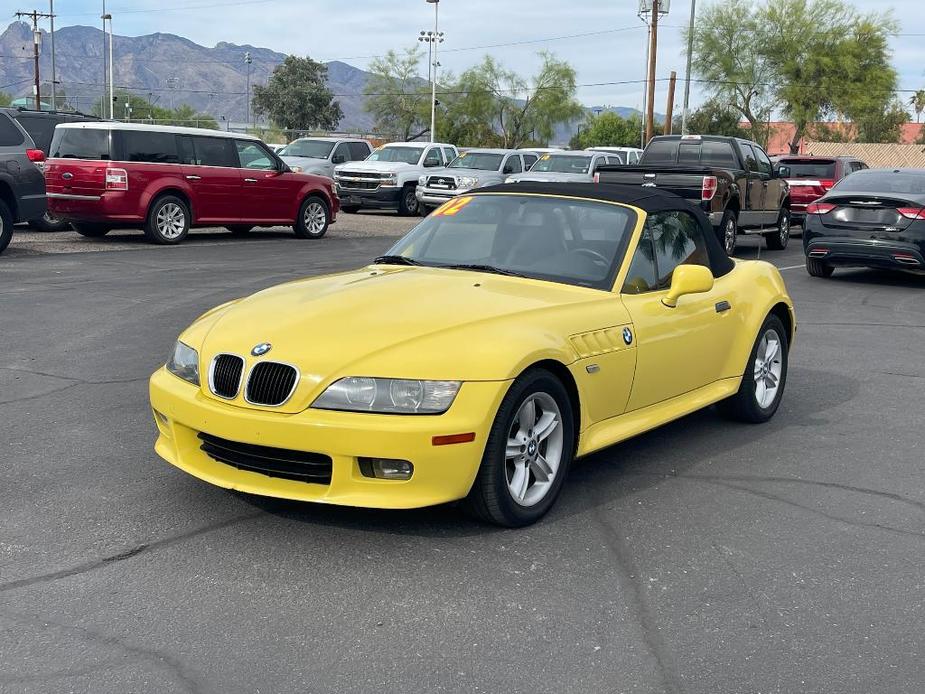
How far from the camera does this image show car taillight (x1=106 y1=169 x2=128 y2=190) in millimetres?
16641

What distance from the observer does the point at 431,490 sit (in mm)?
4500

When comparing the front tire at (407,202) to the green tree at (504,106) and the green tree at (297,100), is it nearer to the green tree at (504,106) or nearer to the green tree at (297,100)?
the green tree at (504,106)

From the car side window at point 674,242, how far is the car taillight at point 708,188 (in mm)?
10193

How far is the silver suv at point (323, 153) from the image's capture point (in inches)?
1125

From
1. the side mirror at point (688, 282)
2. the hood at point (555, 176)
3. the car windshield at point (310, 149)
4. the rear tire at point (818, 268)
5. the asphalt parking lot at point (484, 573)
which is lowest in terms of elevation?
the asphalt parking lot at point (484, 573)

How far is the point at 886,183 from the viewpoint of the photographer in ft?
50.6

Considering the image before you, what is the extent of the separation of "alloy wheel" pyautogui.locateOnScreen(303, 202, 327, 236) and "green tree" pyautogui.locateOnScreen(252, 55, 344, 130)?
298ft

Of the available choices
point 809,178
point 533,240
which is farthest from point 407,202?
point 533,240

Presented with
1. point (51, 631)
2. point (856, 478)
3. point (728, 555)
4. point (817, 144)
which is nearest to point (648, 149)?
point (856, 478)

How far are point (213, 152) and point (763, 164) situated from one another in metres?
9.50

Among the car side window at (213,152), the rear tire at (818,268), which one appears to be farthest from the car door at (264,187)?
the rear tire at (818,268)

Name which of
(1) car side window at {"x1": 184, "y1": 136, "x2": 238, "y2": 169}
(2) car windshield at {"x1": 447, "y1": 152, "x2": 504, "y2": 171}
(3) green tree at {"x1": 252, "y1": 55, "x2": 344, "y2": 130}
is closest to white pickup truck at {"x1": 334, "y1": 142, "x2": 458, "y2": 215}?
(2) car windshield at {"x1": 447, "y1": 152, "x2": 504, "y2": 171}

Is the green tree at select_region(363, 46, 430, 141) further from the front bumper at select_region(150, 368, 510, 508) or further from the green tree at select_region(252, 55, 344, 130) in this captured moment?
the front bumper at select_region(150, 368, 510, 508)

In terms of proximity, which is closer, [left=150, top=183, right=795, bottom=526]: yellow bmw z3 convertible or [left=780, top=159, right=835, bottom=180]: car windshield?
[left=150, top=183, right=795, bottom=526]: yellow bmw z3 convertible
